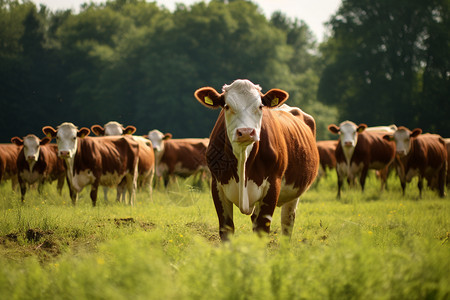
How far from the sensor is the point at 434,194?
12.9 metres

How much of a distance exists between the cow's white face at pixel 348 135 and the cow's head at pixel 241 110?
931 cm

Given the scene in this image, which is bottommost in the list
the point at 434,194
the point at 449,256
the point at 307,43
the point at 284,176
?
the point at 434,194

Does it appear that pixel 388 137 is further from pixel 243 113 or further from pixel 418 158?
pixel 243 113

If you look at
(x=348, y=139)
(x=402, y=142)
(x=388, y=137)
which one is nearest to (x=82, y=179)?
(x=348, y=139)

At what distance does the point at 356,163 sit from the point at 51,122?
100ft

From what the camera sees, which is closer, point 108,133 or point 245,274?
point 245,274

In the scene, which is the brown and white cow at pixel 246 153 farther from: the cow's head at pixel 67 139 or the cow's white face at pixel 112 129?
the cow's white face at pixel 112 129

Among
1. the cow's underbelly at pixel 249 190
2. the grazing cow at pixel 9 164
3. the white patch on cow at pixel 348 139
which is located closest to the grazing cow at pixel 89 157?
the grazing cow at pixel 9 164

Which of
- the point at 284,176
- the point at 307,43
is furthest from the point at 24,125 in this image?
the point at 307,43

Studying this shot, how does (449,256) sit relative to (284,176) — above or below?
below

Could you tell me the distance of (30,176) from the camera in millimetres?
11070

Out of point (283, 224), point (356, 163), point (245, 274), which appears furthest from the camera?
point (356, 163)

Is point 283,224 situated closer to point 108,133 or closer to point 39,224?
point 39,224

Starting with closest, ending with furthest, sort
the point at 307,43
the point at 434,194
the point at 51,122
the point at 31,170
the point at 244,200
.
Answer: the point at 244,200, the point at 31,170, the point at 434,194, the point at 51,122, the point at 307,43
